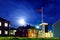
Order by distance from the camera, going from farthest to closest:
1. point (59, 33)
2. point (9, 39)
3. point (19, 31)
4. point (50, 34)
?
point (19, 31), point (50, 34), point (59, 33), point (9, 39)

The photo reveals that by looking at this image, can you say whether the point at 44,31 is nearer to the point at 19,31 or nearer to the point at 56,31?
the point at 56,31

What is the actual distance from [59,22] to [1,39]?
3053 cm

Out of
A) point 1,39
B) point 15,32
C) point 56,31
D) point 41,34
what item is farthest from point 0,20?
point 1,39

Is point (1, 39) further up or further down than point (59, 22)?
further down

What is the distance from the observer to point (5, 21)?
9575 cm

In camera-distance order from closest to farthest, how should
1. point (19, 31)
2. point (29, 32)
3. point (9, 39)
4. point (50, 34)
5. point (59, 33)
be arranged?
point (9, 39) → point (59, 33) → point (50, 34) → point (29, 32) → point (19, 31)

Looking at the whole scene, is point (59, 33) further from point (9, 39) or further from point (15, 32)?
point (15, 32)

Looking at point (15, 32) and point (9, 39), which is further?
point (15, 32)

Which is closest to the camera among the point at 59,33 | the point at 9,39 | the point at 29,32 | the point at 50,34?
the point at 9,39

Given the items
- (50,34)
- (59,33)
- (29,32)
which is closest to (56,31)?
(59,33)

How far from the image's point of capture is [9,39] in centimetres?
4700

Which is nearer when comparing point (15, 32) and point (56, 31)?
point (56, 31)

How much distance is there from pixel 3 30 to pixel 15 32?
33.8ft

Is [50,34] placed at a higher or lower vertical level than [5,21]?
lower
